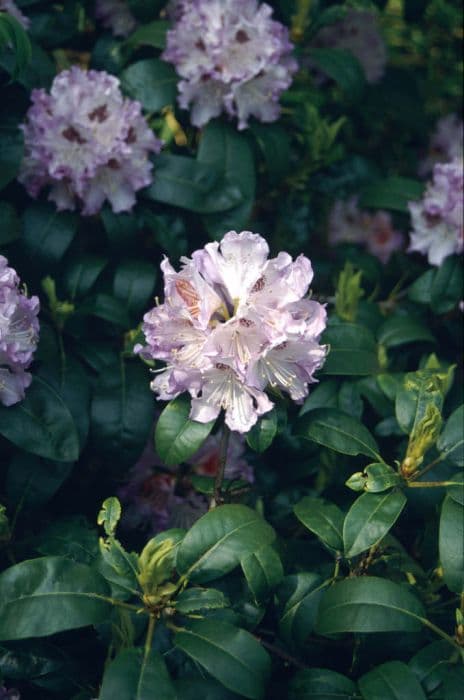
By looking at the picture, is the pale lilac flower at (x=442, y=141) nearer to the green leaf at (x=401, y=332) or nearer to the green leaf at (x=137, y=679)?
the green leaf at (x=401, y=332)

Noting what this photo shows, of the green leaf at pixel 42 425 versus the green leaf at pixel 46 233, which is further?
the green leaf at pixel 46 233

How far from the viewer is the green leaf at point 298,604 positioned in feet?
5.11

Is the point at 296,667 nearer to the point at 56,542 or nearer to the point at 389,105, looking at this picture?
the point at 56,542

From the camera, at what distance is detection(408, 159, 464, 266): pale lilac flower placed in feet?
7.23

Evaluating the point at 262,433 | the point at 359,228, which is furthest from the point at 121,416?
the point at 359,228

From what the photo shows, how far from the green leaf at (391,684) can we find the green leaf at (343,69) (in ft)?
5.07

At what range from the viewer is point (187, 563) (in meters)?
1.44

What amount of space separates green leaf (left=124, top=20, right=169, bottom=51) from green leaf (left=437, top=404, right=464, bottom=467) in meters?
1.12

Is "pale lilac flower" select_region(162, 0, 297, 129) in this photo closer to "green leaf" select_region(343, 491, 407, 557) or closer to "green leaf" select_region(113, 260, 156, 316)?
"green leaf" select_region(113, 260, 156, 316)

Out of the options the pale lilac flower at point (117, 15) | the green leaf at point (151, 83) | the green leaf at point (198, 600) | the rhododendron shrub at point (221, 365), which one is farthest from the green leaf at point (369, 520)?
the pale lilac flower at point (117, 15)

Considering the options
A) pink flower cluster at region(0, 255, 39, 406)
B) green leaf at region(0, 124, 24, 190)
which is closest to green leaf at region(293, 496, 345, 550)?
pink flower cluster at region(0, 255, 39, 406)

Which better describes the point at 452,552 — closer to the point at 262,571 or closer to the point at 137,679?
the point at 262,571

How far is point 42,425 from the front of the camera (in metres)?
1.68

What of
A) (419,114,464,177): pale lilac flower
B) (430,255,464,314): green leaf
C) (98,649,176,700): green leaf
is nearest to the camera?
(98,649,176,700): green leaf
